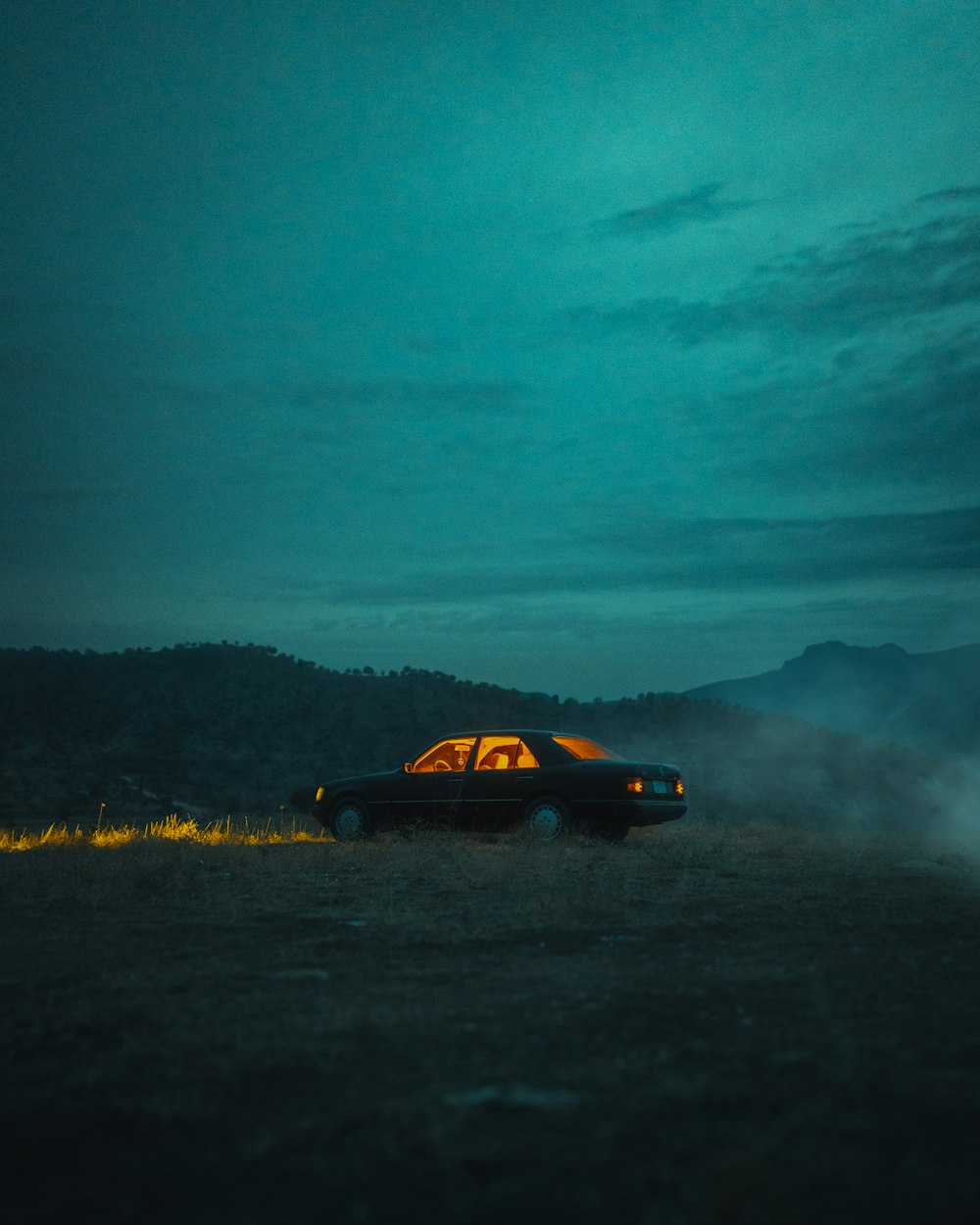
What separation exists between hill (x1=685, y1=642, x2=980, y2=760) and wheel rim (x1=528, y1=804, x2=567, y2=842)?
2808 inches

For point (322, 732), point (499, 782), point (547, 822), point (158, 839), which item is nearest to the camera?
point (547, 822)

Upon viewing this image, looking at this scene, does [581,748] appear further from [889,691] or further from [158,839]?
[889,691]

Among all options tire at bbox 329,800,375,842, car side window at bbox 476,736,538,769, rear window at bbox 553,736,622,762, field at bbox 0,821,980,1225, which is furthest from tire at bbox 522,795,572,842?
field at bbox 0,821,980,1225

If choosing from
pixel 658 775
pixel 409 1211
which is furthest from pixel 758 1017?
pixel 658 775

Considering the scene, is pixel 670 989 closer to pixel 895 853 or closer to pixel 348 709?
pixel 895 853

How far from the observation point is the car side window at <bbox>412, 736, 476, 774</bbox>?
14000 millimetres

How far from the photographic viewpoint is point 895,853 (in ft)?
45.5

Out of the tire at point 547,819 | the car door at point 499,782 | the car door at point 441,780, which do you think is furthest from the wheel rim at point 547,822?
the car door at point 441,780

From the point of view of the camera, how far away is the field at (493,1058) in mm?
2941

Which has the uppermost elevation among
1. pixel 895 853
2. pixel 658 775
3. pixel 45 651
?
pixel 45 651

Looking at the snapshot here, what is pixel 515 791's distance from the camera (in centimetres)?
1335

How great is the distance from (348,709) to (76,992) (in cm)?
4839

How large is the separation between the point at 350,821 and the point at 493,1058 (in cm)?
1059

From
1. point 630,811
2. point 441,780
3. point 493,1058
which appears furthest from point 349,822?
point 493,1058
